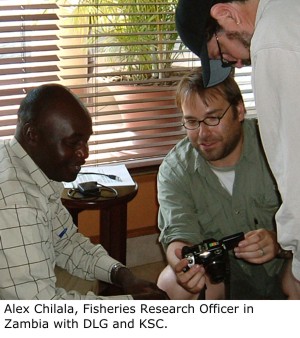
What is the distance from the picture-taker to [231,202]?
6.81ft

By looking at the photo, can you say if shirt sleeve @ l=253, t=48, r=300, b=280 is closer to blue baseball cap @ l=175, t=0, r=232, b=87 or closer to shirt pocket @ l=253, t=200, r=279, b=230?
blue baseball cap @ l=175, t=0, r=232, b=87

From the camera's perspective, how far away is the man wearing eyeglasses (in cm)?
204

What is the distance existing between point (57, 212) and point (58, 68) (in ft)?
3.69

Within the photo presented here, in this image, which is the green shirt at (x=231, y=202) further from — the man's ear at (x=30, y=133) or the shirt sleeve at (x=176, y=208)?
the man's ear at (x=30, y=133)

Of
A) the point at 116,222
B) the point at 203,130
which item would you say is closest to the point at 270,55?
the point at 203,130

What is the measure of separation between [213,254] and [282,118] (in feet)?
2.02

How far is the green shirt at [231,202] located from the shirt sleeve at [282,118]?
0.73 metres

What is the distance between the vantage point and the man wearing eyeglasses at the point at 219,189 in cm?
204

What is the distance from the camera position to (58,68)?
276 cm

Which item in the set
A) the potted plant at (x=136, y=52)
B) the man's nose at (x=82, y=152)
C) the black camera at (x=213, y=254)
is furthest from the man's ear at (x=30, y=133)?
the potted plant at (x=136, y=52)
